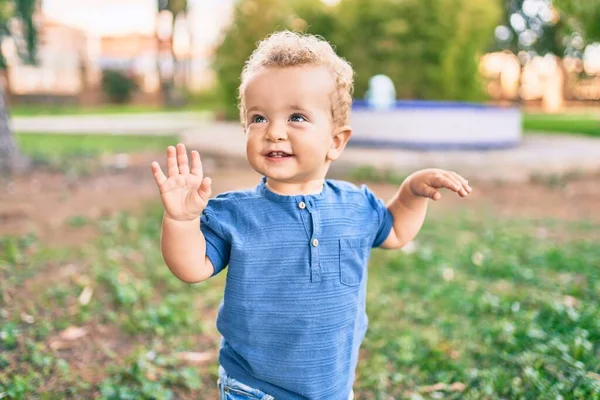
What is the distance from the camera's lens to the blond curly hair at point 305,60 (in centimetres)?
156

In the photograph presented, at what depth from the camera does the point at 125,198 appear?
5629 mm

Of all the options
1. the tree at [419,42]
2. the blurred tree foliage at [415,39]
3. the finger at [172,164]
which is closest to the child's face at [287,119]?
the finger at [172,164]

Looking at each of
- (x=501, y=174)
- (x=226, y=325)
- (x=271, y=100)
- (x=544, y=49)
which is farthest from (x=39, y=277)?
(x=544, y=49)

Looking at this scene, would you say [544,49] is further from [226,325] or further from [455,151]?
[226,325]

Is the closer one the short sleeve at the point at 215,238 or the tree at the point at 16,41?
the short sleeve at the point at 215,238

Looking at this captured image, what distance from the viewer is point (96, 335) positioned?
9.27 ft

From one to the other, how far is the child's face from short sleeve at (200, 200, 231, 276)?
0.56 feet

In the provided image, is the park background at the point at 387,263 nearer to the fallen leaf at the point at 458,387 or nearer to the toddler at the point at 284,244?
the fallen leaf at the point at 458,387

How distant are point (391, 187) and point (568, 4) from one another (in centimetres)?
232

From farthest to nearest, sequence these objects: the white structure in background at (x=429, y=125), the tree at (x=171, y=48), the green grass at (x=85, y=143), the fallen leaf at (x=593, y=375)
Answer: the tree at (x=171, y=48) < the white structure in background at (x=429, y=125) < the green grass at (x=85, y=143) < the fallen leaf at (x=593, y=375)

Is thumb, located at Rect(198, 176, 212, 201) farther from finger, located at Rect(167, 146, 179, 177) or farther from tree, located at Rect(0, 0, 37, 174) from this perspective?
tree, located at Rect(0, 0, 37, 174)

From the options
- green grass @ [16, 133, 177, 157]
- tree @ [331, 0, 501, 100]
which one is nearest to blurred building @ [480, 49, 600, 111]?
tree @ [331, 0, 501, 100]

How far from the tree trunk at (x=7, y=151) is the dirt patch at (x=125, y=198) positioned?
197mm

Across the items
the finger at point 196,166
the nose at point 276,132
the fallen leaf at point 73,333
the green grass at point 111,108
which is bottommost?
the green grass at point 111,108
